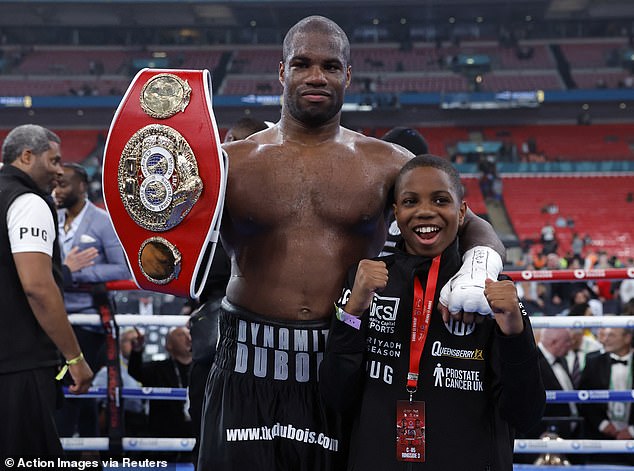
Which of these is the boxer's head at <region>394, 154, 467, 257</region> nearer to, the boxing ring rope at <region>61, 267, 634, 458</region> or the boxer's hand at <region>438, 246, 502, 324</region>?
the boxer's hand at <region>438, 246, 502, 324</region>

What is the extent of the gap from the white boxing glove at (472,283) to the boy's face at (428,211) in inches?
3.2

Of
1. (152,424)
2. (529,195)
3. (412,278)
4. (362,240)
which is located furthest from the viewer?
(529,195)

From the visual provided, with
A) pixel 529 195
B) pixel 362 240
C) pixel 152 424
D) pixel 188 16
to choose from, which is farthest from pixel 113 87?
pixel 362 240

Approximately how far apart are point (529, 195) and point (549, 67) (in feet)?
21.0

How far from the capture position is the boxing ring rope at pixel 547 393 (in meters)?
3.29

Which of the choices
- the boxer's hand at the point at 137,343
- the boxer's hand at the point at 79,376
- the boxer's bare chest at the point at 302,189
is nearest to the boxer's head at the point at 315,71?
the boxer's bare chest at the point at 302,189

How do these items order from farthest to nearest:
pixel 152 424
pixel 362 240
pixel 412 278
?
pixel 152 424
pixel 362 240
pixel 412 278

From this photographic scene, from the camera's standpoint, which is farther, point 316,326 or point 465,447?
point 316,326

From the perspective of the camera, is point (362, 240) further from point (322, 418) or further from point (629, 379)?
point (629, 379)

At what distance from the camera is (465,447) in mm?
1765

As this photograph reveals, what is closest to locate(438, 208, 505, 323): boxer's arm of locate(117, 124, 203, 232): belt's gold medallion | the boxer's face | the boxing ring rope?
the boxer's face

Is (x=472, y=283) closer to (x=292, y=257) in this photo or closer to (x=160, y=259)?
(x=292, y=257)

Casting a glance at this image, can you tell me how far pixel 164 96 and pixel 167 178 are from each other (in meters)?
0.20

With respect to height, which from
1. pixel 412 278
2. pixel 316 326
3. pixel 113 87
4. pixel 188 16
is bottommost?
pixel 316 326
